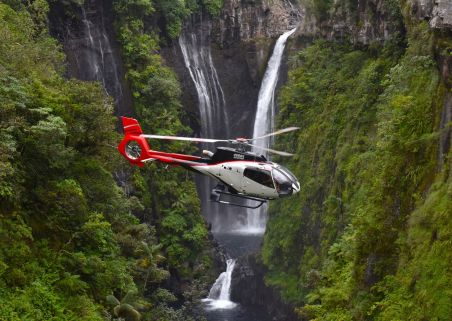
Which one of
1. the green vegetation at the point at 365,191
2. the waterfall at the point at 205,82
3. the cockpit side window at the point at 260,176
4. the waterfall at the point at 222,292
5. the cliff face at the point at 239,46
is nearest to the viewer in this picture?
the green vegetation at the point at 365,191

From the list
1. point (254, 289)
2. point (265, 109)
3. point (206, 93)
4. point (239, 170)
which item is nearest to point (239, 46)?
point (206, 93)

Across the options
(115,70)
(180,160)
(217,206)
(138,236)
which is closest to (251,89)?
(217,206)

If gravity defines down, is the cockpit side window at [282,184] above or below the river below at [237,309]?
above

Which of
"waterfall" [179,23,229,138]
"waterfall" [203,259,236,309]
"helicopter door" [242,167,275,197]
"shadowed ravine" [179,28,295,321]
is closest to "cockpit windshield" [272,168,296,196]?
"helicopter door" [242,167,275,197]

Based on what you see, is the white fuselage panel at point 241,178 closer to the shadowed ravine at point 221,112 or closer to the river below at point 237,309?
the river below at point 237,309

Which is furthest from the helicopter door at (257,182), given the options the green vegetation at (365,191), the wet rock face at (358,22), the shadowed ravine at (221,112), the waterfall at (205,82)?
the waterfall at (205,82)
